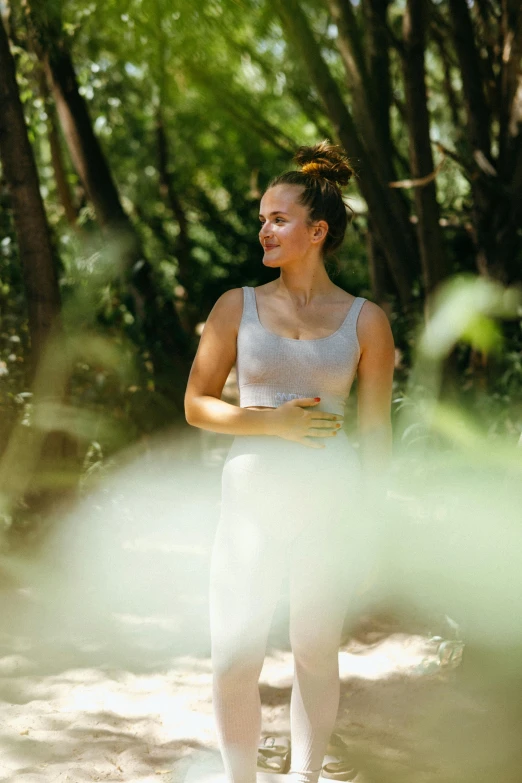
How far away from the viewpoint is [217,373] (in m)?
2.44

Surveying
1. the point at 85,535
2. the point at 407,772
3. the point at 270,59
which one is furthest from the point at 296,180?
the point at 270,59

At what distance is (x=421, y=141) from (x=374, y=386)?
297 cm

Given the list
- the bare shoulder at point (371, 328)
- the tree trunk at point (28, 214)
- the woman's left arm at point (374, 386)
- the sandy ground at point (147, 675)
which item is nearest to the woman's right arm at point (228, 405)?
the woman's left arm at point (374, 386)

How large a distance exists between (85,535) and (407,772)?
8.11 feet

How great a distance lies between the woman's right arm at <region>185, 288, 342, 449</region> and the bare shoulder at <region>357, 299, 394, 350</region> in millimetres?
238

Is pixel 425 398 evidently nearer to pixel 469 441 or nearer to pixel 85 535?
pixel 469 441

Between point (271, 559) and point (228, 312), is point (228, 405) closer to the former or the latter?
point (228, 312)

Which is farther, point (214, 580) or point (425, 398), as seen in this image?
point (425, 398)

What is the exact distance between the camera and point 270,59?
Result: 8.52m

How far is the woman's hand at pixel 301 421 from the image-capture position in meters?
2.28

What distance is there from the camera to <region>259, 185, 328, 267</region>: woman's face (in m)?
2.38

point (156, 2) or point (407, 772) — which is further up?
point (156, 2)

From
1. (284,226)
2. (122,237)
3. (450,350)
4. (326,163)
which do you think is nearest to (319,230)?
(284,226)

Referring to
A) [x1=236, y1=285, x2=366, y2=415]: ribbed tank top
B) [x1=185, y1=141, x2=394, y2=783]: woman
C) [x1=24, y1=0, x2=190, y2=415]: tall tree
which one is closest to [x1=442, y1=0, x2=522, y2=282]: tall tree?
[x1=24, y1=0, x2=190, y2=415]: tall tree
